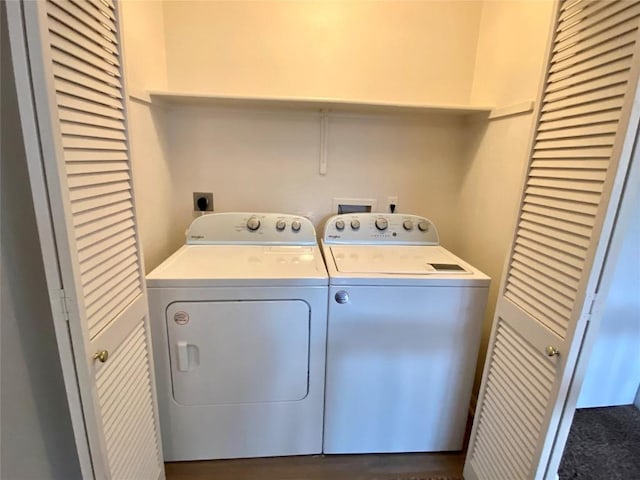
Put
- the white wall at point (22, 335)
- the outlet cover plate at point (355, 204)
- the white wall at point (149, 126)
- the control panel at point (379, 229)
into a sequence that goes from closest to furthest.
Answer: the white wall at point (22, 335) < the white wall at point (149, 126) < the control panel at point (379, 229) < the outlet cover plate at point (355, 204)

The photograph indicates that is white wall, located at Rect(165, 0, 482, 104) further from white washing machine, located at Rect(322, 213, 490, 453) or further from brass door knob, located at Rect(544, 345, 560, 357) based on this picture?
brass door knob, located at Rect(544, 345, 560, 357)

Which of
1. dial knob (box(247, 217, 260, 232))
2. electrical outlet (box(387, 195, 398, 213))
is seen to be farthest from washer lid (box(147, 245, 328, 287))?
electrical outlet (box(387, 195, 398, 213))

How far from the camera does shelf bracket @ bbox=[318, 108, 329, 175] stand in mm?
2051

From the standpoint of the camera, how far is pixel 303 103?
185 centimetres

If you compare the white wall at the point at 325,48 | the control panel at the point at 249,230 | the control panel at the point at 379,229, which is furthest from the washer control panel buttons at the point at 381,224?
the white wall at the point at 325,48

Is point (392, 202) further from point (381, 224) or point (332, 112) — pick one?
point (332, 112)

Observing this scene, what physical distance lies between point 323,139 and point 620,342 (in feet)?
6.48

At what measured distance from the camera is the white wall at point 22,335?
79 cm

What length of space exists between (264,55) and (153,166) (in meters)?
0.88

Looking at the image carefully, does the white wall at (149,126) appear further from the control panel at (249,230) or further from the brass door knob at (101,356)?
the brass door knob at (101,356)

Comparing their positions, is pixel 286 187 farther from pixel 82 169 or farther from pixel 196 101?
pixel 82 169

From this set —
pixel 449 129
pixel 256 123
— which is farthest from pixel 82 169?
pixel 449 129

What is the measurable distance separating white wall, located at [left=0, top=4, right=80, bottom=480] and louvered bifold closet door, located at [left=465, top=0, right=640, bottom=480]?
140 cm

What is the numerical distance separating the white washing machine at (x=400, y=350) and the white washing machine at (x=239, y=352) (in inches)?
3.4
